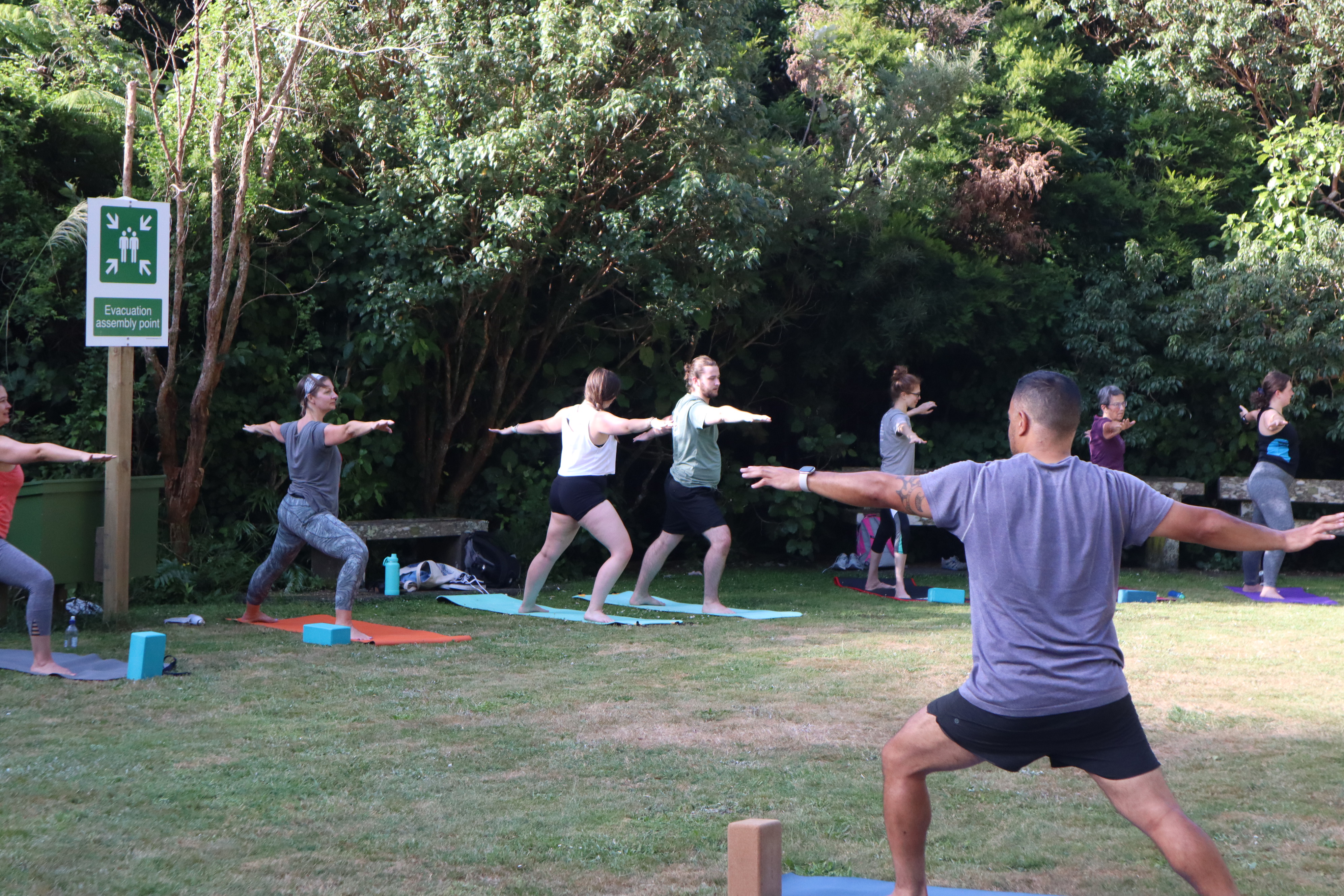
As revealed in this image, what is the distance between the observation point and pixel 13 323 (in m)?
10.2

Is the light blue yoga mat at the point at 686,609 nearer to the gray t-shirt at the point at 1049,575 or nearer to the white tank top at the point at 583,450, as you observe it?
the white tank top at the point at 583,450

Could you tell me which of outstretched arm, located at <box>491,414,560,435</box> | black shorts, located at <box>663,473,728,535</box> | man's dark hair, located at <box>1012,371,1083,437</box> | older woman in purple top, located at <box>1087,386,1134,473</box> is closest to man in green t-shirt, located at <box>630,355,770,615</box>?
black shorts, located at <box>663,473,728,535</box>

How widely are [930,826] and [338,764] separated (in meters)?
2.35

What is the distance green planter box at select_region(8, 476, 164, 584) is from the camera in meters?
8.38

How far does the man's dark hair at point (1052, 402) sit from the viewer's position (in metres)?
3.34

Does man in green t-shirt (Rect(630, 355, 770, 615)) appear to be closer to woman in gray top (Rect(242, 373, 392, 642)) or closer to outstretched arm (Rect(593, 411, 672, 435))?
outstretched arm (Rect(593, 411, 672, 435))

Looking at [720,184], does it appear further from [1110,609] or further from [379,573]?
[1110,609]

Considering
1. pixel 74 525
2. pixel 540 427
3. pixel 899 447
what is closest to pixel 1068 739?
pixel 540 427

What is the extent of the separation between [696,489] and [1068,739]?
6.72 m

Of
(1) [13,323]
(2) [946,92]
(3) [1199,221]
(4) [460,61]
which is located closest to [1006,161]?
(2) [946,92]

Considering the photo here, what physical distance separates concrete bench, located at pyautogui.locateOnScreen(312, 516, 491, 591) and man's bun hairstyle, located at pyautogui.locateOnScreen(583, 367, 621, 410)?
9.47ft

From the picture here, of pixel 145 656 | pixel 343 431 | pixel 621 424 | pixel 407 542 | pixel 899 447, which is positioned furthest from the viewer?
pixel 407 542

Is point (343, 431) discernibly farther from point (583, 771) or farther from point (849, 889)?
point (849, 889)

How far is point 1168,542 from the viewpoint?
1393 cm
